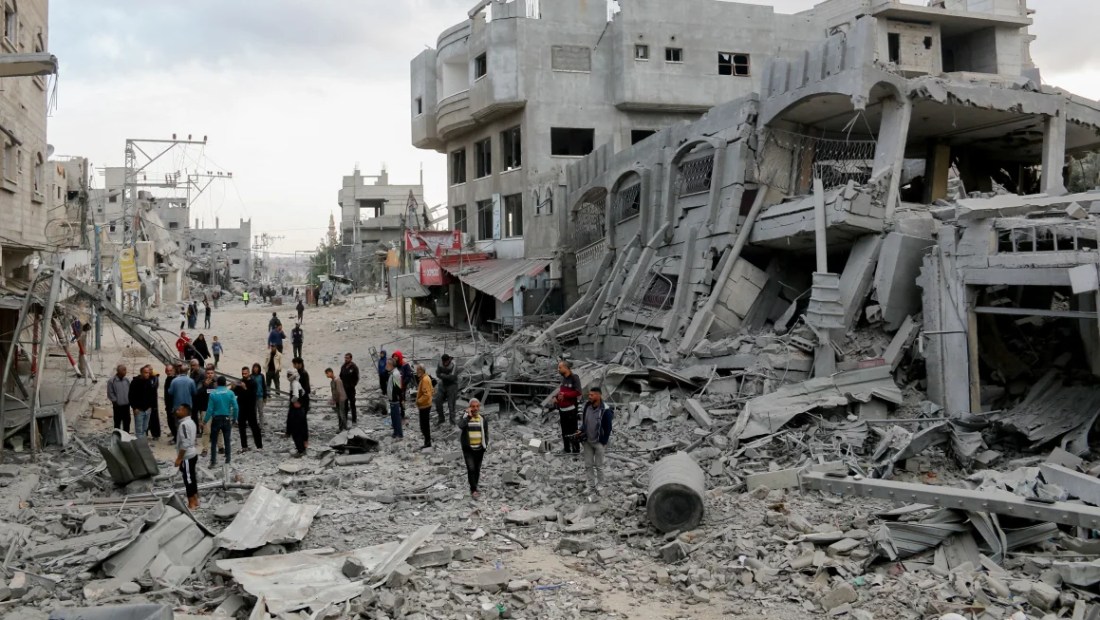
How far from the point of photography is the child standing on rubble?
33.3 ft

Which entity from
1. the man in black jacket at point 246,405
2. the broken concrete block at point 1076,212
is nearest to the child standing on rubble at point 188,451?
the man in black jacket at point 246,405

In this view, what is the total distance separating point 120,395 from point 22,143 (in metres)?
6.62

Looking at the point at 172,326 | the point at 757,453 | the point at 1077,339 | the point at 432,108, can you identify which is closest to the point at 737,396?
the point at 757,453

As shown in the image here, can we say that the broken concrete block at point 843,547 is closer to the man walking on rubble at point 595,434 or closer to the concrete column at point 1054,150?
the man walking on rubble at point 595,434

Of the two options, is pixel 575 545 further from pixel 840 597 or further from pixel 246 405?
pixel 246 405

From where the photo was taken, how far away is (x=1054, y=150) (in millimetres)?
18391

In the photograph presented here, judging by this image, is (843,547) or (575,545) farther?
(575,545)

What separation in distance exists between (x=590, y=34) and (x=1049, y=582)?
28.9 m

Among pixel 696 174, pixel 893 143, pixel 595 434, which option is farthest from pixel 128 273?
pixel 893 143

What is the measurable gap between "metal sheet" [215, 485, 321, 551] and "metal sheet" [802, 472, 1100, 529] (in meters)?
6.61

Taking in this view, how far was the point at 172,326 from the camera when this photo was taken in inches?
1469

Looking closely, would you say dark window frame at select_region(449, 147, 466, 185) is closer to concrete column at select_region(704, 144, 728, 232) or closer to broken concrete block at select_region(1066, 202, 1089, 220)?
concrete column at select_region(704, 144, 728, 232)

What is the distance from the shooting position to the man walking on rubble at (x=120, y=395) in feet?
44.9

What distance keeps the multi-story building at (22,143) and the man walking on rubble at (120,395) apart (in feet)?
11.3
